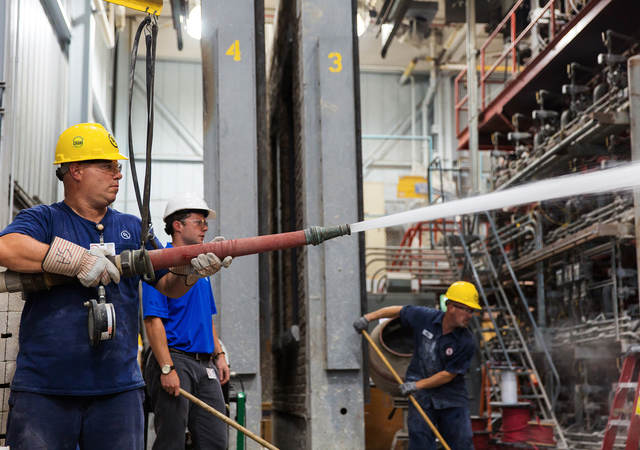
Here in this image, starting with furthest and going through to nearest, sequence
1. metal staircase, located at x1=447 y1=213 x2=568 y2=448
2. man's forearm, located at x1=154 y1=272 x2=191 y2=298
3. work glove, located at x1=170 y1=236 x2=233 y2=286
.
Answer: metal staircase, located at x1=447 y1=213 x2=568 y2=448 → man's forearm, located at x1=154 y1=272 x2=191 y2=298 → work glove, located at x1=170 y1=236 x2=233 y2=286

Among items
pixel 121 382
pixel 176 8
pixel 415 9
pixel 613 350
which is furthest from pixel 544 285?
pixel 121 382

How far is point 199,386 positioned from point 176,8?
10120mm

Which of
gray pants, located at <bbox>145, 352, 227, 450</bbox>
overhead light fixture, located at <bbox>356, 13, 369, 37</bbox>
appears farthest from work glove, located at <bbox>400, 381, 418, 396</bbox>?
overhead light fixture, located at <bbox>356, 13, 369, 37</bbox>

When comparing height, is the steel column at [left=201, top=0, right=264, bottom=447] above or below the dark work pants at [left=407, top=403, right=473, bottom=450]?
above

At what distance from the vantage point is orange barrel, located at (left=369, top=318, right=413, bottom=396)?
8.13 metres

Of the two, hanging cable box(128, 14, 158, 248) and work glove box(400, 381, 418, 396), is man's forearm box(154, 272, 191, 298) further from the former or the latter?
work glove box(400, 381, 418, 396)

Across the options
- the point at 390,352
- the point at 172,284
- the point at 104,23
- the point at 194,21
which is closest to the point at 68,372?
the point at 172,284

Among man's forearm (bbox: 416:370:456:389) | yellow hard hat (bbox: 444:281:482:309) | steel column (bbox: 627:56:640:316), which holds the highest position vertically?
steel column (bbox: 627:56:640:316)

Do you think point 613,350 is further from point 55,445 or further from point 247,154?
point 55,445

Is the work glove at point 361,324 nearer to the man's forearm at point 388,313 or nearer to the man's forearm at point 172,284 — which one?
the man's forearm at point 388,313

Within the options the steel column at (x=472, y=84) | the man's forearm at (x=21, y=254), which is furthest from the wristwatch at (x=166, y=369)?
the steel column at (x=472, y=84)

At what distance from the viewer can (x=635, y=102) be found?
30.0 feet

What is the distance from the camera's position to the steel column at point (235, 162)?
7074mm

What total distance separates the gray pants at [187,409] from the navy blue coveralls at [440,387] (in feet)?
8.38
